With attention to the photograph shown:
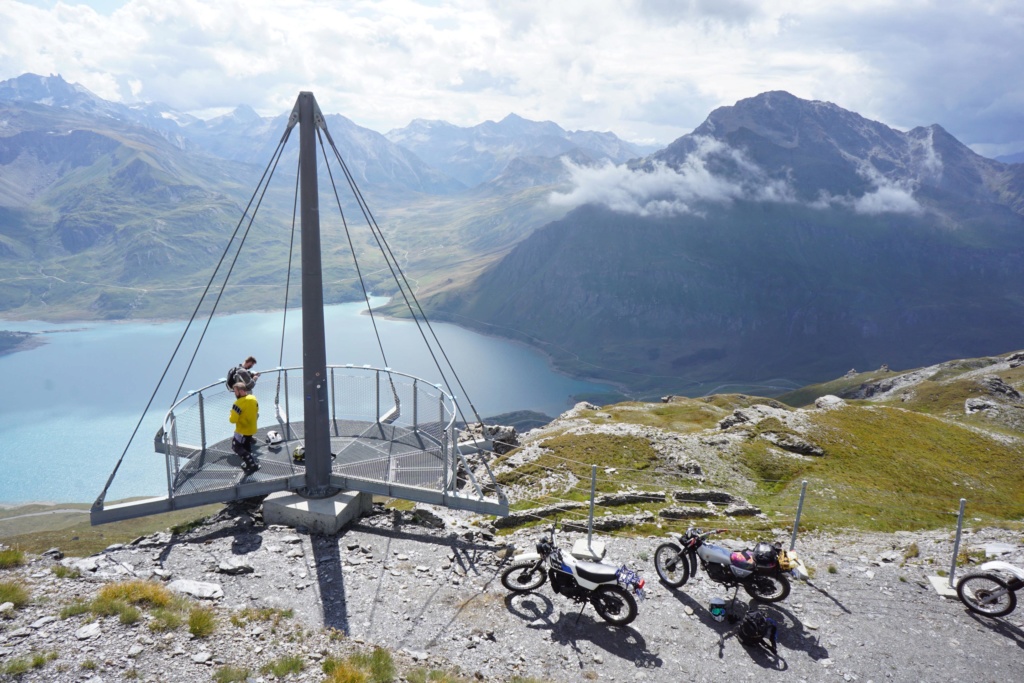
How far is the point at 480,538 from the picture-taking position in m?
19.0

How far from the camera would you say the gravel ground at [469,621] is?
1176 centimetres

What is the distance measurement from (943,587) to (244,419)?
2148cm

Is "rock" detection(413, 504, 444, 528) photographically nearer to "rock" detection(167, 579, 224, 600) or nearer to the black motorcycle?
"rock" detection(167, 579, 224, 600)

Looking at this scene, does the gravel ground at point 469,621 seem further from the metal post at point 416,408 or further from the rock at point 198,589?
the metal post at point 416,408

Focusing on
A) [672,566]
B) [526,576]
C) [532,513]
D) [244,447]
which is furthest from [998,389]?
[244,447]

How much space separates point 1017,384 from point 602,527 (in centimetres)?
10649

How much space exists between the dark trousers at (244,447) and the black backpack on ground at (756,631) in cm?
1640

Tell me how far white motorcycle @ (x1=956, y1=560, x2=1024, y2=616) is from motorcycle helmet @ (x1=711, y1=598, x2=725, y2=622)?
6.64m

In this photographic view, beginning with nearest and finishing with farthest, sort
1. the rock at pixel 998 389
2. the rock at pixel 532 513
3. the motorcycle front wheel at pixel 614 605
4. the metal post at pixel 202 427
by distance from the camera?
the motorcycle front wheel at pixel 614 605 → the metal post at pixel 202 427 → the rock at pixel 532 513 → the rock at pixel 998 389

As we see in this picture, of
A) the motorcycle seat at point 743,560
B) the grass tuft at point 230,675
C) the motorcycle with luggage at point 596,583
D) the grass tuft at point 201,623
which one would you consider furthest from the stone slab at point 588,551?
the grass tuft at point 201,623

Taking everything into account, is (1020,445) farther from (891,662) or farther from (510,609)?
(510,609)

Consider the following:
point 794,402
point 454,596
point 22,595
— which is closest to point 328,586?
point 454,596

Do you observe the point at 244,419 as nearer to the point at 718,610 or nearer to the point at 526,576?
the point at 526,576

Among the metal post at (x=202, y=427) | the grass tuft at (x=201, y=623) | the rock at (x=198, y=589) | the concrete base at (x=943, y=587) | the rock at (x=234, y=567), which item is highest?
the metal post at (x=202, y=427)
